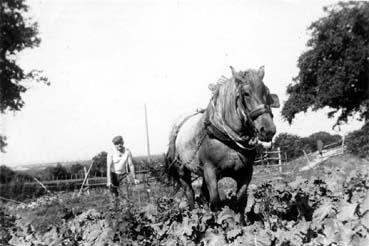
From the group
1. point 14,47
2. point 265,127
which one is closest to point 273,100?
point 265,127

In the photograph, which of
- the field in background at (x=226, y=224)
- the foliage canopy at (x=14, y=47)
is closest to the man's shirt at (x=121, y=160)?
the field in background at (x=226, y=224)

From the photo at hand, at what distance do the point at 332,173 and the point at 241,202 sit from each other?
2785 mm

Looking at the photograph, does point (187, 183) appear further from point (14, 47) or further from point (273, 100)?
point (14, 47)

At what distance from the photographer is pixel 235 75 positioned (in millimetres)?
5020

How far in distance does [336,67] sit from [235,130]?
28606 mm

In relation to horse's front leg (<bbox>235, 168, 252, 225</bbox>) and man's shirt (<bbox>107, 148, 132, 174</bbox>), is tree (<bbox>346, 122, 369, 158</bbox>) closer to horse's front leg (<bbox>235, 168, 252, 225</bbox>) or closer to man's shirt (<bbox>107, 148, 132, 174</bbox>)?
man's shirt (<bbox>107, 148, 132, 174</bbox>)

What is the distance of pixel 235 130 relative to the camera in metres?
5.12

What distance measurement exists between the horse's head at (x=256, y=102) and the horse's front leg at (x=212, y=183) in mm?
663

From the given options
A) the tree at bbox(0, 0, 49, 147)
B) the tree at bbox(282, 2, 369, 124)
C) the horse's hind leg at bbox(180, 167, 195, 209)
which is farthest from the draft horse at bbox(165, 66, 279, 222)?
the tree at bbox(282, 2, 369, 124)

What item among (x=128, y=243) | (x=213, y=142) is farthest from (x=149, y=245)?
(x=213, y=142)

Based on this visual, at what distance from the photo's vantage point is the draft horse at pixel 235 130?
15.8ft

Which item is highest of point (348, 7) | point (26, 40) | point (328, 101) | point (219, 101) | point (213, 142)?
point (348, 7)

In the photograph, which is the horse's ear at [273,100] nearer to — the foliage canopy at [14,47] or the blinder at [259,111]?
the blinder at [259,111]

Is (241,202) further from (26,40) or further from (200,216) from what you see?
(26,40)
